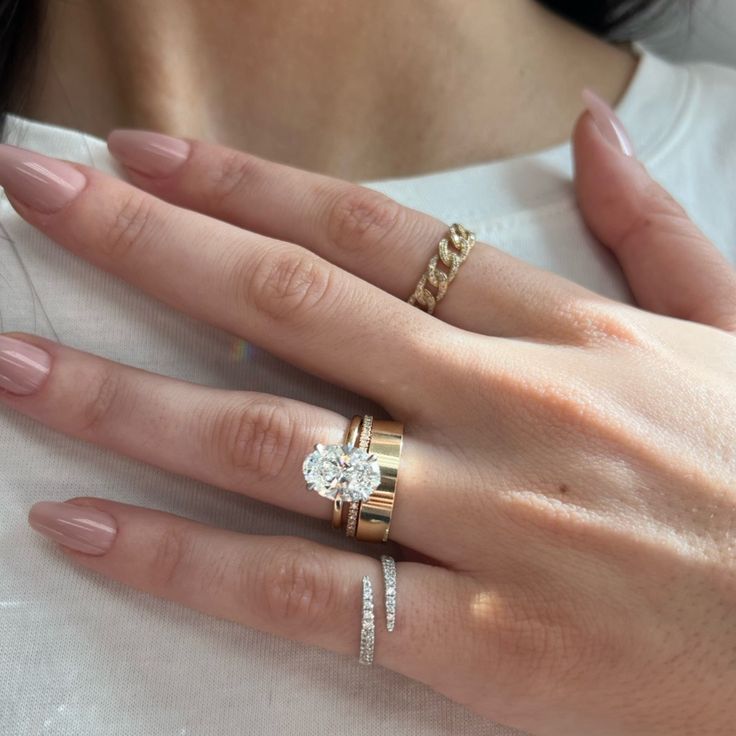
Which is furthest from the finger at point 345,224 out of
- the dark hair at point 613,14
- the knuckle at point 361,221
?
the dark hair at point 613,14

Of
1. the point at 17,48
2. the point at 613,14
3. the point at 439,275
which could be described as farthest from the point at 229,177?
the point at 613,14

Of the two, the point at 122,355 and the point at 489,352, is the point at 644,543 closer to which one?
the point at 489,352

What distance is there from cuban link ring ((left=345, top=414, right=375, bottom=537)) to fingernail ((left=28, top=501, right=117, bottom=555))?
0.20 meters

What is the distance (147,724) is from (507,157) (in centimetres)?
80

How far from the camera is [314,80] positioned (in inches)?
37.9

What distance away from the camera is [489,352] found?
64cm

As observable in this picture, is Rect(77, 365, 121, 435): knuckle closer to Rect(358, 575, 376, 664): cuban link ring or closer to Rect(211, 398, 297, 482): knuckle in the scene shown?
Rect(211, 398, 297, 482): knuckle

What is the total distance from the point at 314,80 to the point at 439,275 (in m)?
0.42

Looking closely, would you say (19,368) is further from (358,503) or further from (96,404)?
(358,503)

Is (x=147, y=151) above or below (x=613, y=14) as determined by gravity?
below

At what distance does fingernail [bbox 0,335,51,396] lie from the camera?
62cm

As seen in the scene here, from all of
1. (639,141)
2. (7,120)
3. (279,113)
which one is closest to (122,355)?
(7,120)

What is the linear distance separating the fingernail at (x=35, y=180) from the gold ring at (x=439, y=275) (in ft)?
1.13

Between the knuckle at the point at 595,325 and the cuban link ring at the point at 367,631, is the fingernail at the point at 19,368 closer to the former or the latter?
the cuban link ring at the point at 367,631
